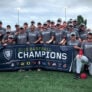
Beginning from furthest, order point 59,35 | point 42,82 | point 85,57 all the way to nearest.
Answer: point 59,35 → point 85,57 → point 42,82

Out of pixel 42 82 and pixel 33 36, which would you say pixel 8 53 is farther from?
pixel 42 82

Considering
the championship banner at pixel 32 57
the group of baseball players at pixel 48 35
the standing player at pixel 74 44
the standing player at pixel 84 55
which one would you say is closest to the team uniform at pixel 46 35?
the group of baseball players at pixel 48 35

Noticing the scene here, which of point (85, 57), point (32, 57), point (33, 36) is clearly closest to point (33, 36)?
point (33, 36)

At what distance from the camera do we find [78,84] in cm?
1198

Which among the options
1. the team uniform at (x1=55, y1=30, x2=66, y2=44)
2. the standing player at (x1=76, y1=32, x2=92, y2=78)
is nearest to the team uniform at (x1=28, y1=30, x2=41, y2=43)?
the team uniform at (x1=55, y1=30, x2=66, y2=44)

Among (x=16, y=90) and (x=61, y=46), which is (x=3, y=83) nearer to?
(x=16, y=90)

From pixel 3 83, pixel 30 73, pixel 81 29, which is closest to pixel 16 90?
pixel 3 83

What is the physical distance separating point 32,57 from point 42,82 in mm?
3049

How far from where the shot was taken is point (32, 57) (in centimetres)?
1519

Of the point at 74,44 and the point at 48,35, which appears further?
the point at 48,35

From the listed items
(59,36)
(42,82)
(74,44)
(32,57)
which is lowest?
(42,82)

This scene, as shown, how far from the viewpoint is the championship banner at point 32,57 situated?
14836 millimetres

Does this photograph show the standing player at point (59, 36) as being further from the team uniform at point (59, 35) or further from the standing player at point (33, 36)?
the standing player at point (33, 36)

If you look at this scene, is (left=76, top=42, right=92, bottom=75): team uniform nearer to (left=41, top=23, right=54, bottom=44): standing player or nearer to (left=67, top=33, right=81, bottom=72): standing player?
(left=67, top=33, right=81, bottom=72): standing player
